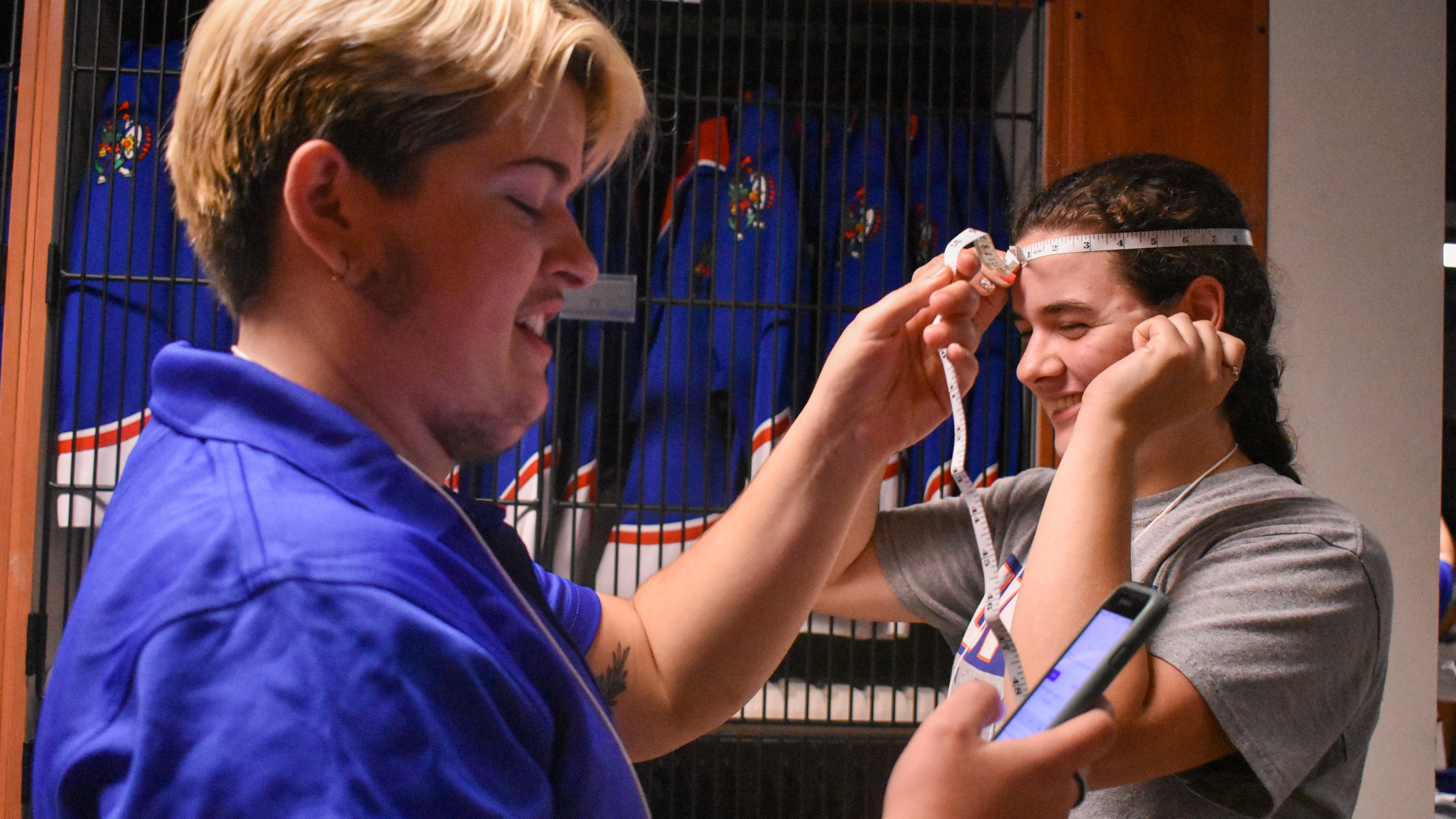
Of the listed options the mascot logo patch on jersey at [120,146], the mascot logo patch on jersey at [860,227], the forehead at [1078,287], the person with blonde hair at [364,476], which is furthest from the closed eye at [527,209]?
the mascot logo patch on jersey at [120,146]

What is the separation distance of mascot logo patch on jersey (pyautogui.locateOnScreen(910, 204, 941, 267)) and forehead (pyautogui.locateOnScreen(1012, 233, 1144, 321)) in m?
0.65

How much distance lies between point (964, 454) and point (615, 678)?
0.44m

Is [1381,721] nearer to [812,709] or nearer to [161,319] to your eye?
[812,709]

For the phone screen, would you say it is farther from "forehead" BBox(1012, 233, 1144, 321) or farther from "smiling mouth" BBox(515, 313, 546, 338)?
"forehead" BBox(1012, 233, 1144, 321)

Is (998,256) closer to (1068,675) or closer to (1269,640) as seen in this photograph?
(1269,640)

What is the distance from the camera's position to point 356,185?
21.0 inches

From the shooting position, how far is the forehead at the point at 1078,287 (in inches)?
40.4

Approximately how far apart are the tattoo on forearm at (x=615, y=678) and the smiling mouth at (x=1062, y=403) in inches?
21.9

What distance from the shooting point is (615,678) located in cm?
84

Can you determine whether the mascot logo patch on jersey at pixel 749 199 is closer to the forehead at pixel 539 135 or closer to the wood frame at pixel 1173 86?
the wood frame at pixel 1173 86

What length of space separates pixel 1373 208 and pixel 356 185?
172 cm

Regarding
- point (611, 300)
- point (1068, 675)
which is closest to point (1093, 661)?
point (1068, 675)

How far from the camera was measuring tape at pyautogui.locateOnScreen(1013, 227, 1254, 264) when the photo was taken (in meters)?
1.03

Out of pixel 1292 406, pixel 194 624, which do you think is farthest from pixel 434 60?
pixel 1292 406
